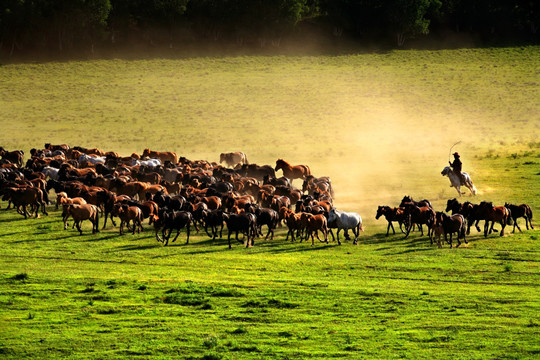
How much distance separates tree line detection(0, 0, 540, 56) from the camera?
3757 inches

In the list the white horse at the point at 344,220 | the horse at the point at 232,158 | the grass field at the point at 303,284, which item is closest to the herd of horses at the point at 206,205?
the white horse at the point at 344,220

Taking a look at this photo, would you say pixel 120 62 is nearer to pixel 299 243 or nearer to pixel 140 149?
pixel 140 149

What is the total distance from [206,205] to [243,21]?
72374 mm

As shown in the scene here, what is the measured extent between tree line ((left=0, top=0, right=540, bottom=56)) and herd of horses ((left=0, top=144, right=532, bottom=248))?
56778 mm

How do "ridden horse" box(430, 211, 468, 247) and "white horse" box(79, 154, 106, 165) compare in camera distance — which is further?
"white horse" box(79, 154, 106, 165)

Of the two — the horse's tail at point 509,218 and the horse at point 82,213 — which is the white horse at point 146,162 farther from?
the horse's tail at point 509,218

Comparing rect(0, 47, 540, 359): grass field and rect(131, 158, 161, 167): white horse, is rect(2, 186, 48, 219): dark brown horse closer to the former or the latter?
rect(0, 47, 540, 359): grass field

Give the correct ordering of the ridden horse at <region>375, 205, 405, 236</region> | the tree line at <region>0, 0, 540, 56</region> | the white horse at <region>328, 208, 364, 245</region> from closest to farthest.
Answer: the white horse at <region>328, 208, 364, 245</region> < the ridden horse at <region>375, 205, 405, 236</region> < the tree line at <region>0, 0, 540, 56</region>

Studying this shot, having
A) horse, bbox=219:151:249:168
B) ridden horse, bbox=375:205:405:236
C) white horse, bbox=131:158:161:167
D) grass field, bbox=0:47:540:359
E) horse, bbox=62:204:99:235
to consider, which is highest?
horse, bbox=219:151:249:168

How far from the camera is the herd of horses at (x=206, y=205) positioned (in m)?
29.8

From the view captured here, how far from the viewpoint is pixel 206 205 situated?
31.7 metres

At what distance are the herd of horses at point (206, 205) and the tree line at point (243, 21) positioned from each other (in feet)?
186

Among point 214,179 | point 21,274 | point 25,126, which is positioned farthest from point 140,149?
point 21,274

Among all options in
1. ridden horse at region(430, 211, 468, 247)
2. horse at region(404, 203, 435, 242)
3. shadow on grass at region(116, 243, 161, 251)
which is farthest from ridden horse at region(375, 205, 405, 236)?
shadow on grass at region(116, 243, 161, 251)
